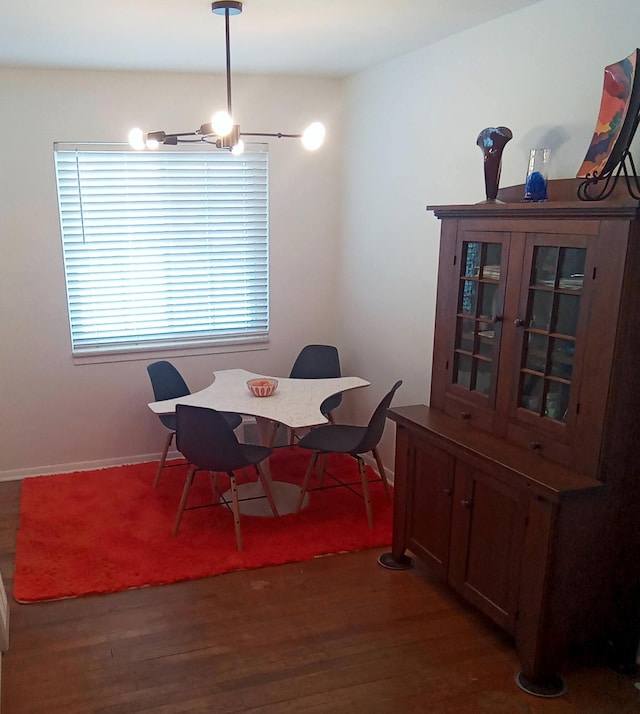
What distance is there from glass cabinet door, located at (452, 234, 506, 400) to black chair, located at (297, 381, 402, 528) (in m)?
0.62

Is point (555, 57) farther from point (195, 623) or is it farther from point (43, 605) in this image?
point (43, 605)

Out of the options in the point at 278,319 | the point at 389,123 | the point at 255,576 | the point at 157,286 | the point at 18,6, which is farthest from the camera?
the point at 278,319

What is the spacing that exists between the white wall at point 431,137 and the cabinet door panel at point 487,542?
1.20 metres

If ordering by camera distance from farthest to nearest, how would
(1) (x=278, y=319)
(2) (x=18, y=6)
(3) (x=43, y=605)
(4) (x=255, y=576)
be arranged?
(1) (x=278, y=319) → (4) (x=255, y=576) → (3) (x=43, y=605) → (2) (x=18, y=6)

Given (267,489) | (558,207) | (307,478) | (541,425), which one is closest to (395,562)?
(307,478)

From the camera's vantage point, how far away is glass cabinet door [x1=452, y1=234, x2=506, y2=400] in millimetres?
2740

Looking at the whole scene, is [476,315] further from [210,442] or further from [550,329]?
[210,442]

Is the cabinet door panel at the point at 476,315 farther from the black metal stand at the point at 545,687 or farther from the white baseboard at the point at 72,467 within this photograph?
the white baseboard at the point at 72,467

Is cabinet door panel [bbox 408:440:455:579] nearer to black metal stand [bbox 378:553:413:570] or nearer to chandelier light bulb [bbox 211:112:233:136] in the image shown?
black metal stand [bbox 378:553:413:570]

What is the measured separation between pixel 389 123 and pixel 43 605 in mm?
3399

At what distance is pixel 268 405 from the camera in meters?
3.65

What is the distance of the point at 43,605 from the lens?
9.75 ft

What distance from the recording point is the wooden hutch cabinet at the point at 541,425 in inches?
88.4

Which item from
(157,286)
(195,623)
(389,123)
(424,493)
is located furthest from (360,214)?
(195,623)
